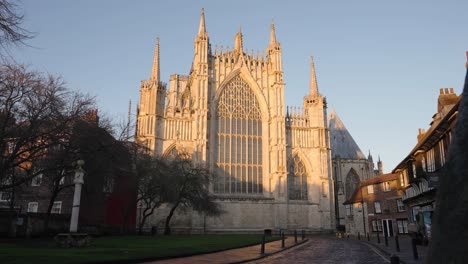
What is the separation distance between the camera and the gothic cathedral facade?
43938 millimetres

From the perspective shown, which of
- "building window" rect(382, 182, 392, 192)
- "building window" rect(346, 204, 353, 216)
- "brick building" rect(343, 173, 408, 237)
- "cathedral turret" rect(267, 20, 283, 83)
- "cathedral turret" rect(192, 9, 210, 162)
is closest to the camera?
"brick building" rect(343, 173, 408, 237)

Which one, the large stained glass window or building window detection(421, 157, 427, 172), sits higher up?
the large stained glass window

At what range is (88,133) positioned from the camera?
22.2m

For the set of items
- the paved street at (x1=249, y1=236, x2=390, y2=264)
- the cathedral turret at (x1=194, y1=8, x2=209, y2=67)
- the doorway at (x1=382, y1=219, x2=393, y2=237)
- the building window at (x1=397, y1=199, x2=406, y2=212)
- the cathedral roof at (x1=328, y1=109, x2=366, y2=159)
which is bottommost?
the paved street at (x1=249, y1=236, x2=390, y2=264)

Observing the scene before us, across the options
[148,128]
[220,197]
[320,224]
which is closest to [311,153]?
[320,224]

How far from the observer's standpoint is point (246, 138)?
4756cm

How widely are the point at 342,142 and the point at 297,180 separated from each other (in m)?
27.4

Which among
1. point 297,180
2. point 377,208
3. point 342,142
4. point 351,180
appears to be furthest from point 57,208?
point 342,142

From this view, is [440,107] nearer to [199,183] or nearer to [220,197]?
[199,183]

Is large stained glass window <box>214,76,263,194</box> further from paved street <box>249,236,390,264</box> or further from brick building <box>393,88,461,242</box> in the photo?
paved street <box>249,236,390,264</box>

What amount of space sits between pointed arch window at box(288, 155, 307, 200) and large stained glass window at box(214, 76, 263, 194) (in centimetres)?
396

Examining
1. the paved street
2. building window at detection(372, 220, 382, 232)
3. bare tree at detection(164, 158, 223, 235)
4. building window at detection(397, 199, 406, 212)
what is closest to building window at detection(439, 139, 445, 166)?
the paved street

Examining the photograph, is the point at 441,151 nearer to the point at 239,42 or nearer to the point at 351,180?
the point at 239,42

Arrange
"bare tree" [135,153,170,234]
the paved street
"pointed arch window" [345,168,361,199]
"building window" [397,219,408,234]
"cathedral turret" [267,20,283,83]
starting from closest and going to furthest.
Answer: the paved street, "bare tree" [135,153,170,234], "building window" [397,219,408,234], "cathedral turret" [267,20,283,83], "pointed arch window" [345,168,361,199]
